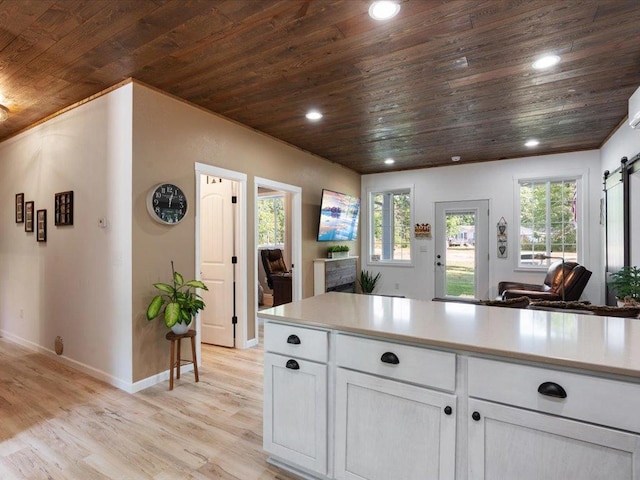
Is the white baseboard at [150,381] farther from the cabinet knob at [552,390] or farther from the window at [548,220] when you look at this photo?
the window at [548,220]

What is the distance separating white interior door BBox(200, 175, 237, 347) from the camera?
414 centimetres

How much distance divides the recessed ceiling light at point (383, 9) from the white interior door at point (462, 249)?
4720mm

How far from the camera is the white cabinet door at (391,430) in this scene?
56.2 inches

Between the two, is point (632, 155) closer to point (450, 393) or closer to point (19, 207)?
point (450, 393)

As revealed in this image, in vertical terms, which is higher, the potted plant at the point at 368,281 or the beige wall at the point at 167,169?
the beige wall at the point at 167,169

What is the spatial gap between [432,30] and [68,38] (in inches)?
95.4

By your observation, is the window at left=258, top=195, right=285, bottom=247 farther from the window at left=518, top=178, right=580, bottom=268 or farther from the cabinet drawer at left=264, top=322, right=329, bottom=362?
the cabinet drawer at left=264, top=322, right=329, bottom=362

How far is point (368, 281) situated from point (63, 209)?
493 centimetres

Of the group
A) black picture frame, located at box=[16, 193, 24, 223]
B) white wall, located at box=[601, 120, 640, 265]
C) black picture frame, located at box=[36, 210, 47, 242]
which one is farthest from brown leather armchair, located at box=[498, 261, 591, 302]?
black picture frame, located at box=[16, 193, 24, 223]

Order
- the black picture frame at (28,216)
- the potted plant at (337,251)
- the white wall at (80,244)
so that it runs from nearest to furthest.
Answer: the white wall at (80,244), the black picture frame at (28,216), the potted plant at (337,251)

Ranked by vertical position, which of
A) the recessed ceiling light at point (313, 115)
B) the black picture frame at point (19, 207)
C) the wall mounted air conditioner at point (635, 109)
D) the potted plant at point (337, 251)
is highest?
the recessed ceiling light at point (313, 115)

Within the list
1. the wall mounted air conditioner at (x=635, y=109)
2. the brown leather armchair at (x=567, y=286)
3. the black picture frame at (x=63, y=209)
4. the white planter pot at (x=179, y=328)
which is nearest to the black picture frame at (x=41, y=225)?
the black picture frame at (x=63, y=209)

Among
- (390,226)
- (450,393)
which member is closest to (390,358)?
(450,393)

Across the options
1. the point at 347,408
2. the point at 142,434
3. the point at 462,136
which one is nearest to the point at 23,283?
the point at 142,434
